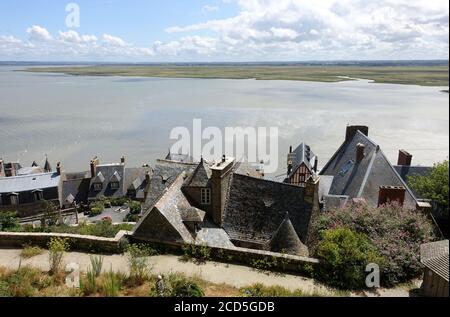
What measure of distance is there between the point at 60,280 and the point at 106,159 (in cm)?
4107

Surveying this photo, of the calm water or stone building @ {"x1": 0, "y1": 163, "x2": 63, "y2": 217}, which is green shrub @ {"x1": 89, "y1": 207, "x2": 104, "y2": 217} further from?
the calm water

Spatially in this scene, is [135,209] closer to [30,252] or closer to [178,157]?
[178,157]

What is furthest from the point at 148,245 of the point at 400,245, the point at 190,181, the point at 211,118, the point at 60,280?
the point at 211,118

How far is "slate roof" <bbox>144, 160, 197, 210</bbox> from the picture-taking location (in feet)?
62.3

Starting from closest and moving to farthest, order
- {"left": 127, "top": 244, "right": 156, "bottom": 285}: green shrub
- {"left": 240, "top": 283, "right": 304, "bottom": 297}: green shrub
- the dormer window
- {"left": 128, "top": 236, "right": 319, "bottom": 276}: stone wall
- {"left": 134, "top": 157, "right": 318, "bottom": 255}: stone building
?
{"left": 240, "top": 283, "right": 304, "bottom": 297}: green shrub, {"left": 127, "top": 244, "right": 156, "bottom": 285}: green shrub, {"left": 128, "top": 236, "right": 319, "bottom": 276}: stone wall, {"left": 134, "top": 157, "right": 318, "bottom": 255}: stone building, the dormer window

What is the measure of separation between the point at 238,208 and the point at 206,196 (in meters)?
1.65

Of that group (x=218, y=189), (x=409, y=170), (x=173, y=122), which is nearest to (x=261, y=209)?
(x=218, y=189)

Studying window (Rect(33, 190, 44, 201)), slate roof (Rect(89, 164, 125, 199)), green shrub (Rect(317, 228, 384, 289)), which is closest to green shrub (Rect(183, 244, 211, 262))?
green shrub (Rect(317, 228, 384, 289))

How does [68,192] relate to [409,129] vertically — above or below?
below

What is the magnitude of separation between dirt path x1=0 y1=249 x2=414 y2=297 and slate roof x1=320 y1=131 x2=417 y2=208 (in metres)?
9.18

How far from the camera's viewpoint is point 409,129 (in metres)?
61.3

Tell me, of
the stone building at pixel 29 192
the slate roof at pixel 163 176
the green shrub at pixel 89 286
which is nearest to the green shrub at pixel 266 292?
the green shrub at pixel 89 286
